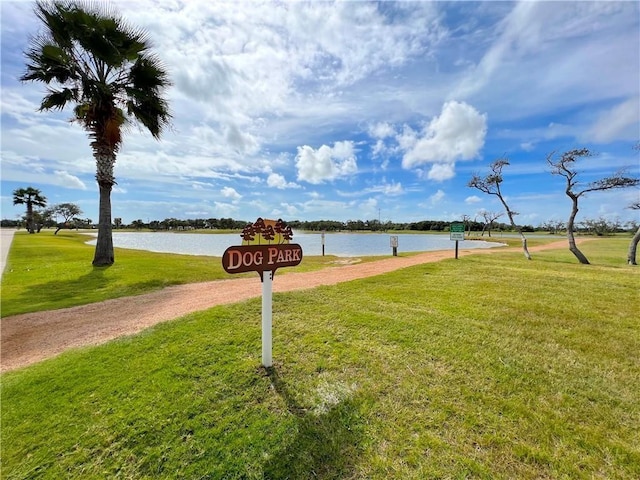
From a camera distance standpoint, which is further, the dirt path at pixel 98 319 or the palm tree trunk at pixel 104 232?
the palm tree trunk at pixel 104 232

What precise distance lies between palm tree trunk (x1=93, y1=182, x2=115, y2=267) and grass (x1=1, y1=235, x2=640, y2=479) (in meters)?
8.41

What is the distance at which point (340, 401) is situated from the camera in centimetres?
291

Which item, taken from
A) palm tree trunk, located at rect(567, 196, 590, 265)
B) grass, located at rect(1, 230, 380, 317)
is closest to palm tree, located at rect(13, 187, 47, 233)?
grass, located at rect(1, 230, 380, 317)

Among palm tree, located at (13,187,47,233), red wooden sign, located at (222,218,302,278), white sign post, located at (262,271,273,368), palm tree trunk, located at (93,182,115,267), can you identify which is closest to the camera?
red wooden sign, located at (222,218,302,278)

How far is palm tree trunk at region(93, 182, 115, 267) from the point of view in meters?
11.0

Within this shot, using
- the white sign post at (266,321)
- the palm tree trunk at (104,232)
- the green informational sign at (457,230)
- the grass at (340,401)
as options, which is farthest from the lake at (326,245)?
the white sign post at (266,321)

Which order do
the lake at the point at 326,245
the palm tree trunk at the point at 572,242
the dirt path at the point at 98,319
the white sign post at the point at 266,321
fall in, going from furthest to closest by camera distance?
the lake at the point at 326,245 → the palm tree trunk at the point at 572,242 → the dirt path at the point at 98,319 → the white sign post at the point at 266,321

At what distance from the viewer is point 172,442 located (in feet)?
7.98

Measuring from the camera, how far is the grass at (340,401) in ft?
7.39

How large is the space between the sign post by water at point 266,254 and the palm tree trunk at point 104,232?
34.6 feet

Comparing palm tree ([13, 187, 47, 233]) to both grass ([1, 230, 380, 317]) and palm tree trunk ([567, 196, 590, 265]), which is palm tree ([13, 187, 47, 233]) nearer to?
grass ([1, 230, 380, 317])

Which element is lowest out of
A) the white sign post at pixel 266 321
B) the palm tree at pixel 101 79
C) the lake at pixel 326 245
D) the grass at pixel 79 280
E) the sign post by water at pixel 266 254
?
the lake at pixel 326 245

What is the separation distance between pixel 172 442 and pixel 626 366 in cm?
507

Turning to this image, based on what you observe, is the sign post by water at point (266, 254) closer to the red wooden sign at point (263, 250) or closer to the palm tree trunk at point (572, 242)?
the red wooden sign at point (263, 250)
